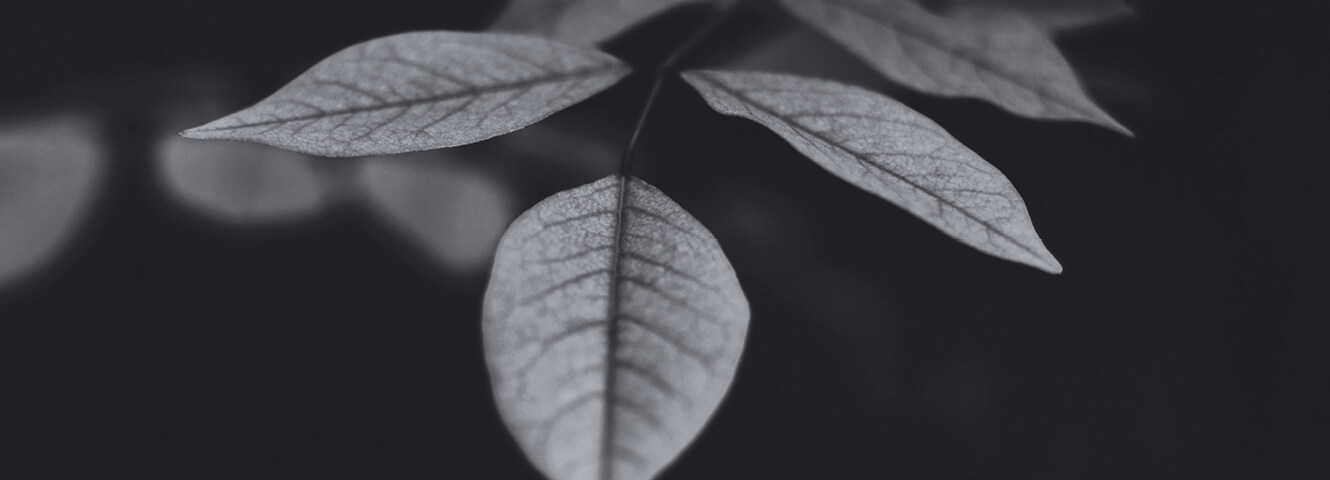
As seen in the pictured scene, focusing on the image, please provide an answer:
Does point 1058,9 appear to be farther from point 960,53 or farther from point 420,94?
point 420,94

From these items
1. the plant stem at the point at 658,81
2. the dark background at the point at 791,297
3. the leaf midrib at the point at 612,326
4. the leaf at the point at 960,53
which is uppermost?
the leaf at the point at 960,53

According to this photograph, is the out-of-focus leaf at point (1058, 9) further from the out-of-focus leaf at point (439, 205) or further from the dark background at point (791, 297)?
the out-of-focus leaf at point (439, 205)

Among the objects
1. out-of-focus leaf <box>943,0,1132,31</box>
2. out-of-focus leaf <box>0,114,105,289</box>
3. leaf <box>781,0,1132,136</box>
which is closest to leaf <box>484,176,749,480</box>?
leaf <box>781,0,1132,136</box>

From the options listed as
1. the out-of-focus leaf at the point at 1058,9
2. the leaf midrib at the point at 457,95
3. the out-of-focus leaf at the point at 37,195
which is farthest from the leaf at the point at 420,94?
the out-of-focus leaf at the point at 37,195

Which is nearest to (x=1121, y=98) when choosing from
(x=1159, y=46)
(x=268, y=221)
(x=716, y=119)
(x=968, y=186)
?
(x=1159, y=46)

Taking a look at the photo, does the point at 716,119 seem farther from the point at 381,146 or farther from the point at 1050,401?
the point at 381,146

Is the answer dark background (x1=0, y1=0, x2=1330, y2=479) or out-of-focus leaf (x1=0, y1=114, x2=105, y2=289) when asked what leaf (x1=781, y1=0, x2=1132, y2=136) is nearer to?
dark background (x1=0, y1=0, x2=1330, y2=479)

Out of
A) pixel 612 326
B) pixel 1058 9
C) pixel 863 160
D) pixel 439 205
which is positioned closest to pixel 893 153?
pixel 863 160
